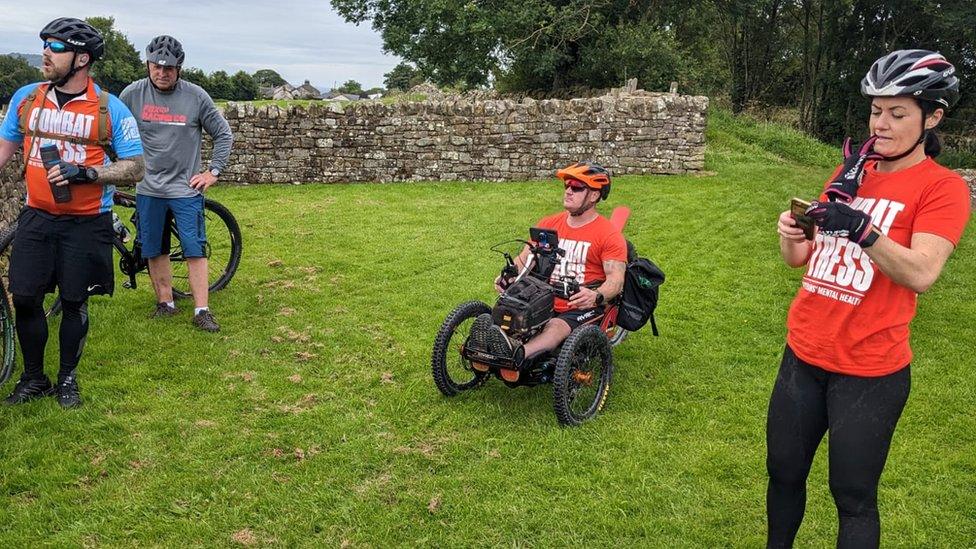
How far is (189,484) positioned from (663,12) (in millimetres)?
24478

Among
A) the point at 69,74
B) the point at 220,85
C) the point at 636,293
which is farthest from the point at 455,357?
the point at 220,85

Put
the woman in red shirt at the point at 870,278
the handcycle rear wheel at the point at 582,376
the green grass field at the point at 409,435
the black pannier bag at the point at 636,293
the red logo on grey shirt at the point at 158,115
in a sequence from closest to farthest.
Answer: the woman in red shirt at the point at 870,278, the green grass field at the point at 409,435, the handcycle rear wheel at the point at 582,376, the black pannier bag at the point at 636,293, the red logo on grey shirt at the point at 158,115

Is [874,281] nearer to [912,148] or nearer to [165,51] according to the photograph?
[912,148]

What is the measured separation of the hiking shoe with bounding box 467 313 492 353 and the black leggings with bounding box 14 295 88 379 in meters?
2.66

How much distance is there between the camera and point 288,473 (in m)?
4.23

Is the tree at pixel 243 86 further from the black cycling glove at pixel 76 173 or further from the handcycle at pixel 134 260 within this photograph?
the black cycling glove at pixel 76 173

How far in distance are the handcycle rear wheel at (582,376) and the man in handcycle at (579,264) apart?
0.58 feet

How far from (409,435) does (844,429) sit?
281 cm

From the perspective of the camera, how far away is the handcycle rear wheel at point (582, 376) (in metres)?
4.63

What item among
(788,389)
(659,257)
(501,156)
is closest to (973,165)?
(501,156)

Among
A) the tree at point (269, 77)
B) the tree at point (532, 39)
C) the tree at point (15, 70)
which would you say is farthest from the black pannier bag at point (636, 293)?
the tree at point (269, 77)

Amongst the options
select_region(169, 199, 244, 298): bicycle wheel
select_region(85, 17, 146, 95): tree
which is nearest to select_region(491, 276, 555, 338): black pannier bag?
select_region(169, 199, 244, 298): bicycle wheel

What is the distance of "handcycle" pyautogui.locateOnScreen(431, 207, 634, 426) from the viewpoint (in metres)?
4.70

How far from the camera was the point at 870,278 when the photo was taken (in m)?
2.65
